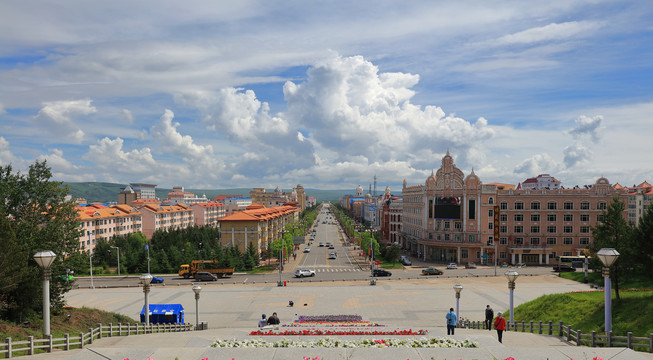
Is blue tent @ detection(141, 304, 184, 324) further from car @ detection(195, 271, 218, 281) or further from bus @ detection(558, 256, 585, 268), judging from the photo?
bus @ detection(558, 256, 585, 268)

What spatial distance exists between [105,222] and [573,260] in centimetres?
10175

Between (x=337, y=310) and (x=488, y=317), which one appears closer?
(x=488, y=317)

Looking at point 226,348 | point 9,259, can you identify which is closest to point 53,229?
point 9,259

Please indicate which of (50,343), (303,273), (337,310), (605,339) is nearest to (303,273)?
(303,273)

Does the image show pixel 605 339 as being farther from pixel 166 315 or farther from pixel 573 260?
pixel 573 260

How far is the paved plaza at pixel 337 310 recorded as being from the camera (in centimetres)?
1641

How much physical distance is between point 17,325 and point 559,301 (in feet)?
125

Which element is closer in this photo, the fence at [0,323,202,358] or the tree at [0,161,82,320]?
the fence at [0,323,202,358]

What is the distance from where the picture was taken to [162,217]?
415 feet

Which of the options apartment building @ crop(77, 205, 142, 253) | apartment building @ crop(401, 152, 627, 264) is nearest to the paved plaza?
apartment building @ crop(401, 152, 627, 264)

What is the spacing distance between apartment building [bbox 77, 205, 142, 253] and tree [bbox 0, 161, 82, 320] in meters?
64.1

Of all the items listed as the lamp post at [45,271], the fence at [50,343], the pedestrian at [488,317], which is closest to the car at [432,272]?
the pedestrian at [488,317]

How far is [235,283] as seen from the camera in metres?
62.9

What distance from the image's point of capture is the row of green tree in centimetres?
2917
